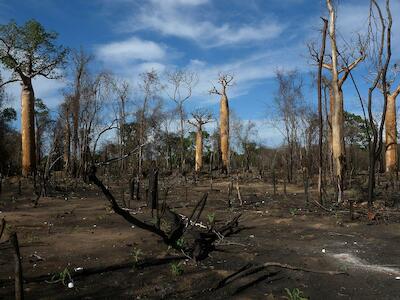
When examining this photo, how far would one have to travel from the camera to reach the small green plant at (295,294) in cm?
435

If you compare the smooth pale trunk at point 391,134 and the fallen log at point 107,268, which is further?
the smooth pale trunk at point 391,134

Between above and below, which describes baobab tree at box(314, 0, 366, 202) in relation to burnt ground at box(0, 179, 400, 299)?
above

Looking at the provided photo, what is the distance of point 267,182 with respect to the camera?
2111 centimetres

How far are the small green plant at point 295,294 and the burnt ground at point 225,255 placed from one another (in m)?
0.11

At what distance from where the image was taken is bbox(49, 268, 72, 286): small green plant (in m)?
4.71

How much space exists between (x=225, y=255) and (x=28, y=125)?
15.3 meters

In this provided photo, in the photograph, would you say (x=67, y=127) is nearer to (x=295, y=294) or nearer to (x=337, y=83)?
(x=337, y=83)

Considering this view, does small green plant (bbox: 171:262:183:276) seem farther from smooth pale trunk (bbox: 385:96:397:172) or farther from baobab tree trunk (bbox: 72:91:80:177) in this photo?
smooth pale trunk (bbox: 385:96:397:172)

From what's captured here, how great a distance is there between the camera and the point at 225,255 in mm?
6227

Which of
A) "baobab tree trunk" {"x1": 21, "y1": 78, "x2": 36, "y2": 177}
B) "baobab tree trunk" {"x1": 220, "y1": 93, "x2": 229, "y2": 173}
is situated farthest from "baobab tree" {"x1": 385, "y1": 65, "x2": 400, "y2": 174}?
"baobab tree trunk" {"x1": 21, "y1": 78, "x2": 36, "y2": 177}

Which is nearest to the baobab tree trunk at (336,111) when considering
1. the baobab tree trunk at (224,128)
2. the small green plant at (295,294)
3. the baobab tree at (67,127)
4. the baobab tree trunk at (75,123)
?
the small green plant at (295,294)

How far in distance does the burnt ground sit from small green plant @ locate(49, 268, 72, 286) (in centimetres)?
6

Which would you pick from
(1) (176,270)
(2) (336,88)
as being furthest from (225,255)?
(2) (336,88)

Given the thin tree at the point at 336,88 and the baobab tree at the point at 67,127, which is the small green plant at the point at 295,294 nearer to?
the thin tree at the point at 336,88
